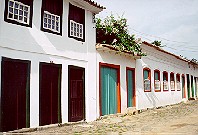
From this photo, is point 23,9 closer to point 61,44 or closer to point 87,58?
point 61,44

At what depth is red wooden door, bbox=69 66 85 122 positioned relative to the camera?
406 inches

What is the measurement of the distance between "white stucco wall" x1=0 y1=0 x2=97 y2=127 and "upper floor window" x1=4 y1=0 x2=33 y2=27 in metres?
0.15

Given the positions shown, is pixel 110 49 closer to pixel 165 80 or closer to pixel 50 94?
pixel 50 94

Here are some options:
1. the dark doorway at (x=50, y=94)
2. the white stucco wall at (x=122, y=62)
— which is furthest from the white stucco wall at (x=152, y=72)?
the dark doorway at (x=50, y=94)

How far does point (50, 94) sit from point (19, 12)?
3.07 metres

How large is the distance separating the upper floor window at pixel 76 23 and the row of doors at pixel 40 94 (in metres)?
1.40

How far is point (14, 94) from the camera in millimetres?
8227

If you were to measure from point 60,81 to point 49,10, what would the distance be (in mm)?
2698

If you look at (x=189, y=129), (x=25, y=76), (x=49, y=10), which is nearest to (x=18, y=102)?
(x=25, y=76)

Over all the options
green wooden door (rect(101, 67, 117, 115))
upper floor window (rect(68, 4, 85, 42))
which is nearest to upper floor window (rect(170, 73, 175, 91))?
green wooden door (rect(101, 67, 117, 115))

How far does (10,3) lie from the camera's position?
27.1ft

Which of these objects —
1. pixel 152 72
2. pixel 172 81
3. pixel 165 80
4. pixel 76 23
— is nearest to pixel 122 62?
pixel 76 23

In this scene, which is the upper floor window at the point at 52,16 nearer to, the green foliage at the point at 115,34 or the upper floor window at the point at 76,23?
the upper floor window at the point at 76,23

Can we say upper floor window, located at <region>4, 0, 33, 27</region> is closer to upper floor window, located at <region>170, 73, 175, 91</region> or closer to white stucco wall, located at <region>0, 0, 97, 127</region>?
white stucco wall, located at <region>0, 0, 97, 127</region>
